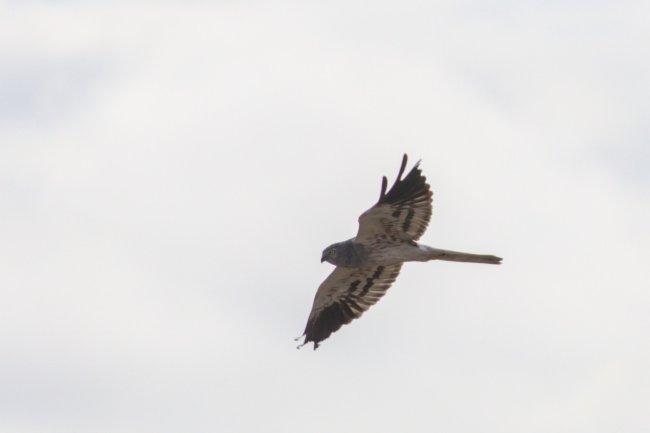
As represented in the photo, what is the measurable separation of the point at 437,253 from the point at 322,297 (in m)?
3.58

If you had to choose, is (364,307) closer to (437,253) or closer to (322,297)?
(322,297)

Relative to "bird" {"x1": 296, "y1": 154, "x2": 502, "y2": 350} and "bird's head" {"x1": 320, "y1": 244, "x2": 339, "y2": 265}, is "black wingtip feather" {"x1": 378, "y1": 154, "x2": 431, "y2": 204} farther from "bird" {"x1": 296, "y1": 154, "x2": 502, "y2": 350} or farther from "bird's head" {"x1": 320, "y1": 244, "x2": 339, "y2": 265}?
"bird's head" {"x1": 320, "y1": 244, "x2": 339, "y2": 265}

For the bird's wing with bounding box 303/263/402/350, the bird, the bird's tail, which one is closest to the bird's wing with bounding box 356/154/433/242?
the bird

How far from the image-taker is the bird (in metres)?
23.6

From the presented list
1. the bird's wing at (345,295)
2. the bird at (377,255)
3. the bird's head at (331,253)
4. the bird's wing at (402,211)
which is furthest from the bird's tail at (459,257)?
the bird's wing at (345,295)

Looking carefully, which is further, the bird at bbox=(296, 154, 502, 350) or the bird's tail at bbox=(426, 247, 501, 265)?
the bird at bbox=(296, 154, 502, 350)

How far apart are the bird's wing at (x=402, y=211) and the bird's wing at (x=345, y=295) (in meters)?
1.81

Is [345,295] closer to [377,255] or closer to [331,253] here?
[331,253]

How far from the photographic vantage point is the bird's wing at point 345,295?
85.1ft

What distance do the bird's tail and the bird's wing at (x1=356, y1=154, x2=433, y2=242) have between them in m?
A: 0.53

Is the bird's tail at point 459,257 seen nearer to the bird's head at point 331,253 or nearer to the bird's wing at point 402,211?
the bird's wing at point 402,211

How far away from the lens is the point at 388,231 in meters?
24.1

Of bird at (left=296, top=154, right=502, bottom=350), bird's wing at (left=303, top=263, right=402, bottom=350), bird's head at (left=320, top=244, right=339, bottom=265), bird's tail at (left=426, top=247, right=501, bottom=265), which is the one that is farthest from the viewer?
bird's wing at (left=303, top=263, right=402, bottom=350)

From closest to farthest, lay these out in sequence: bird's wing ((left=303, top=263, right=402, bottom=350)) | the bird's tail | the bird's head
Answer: the bird's tail
the bird's head
bird's wing ((left=303, top=263, right=402, bottom=350))
